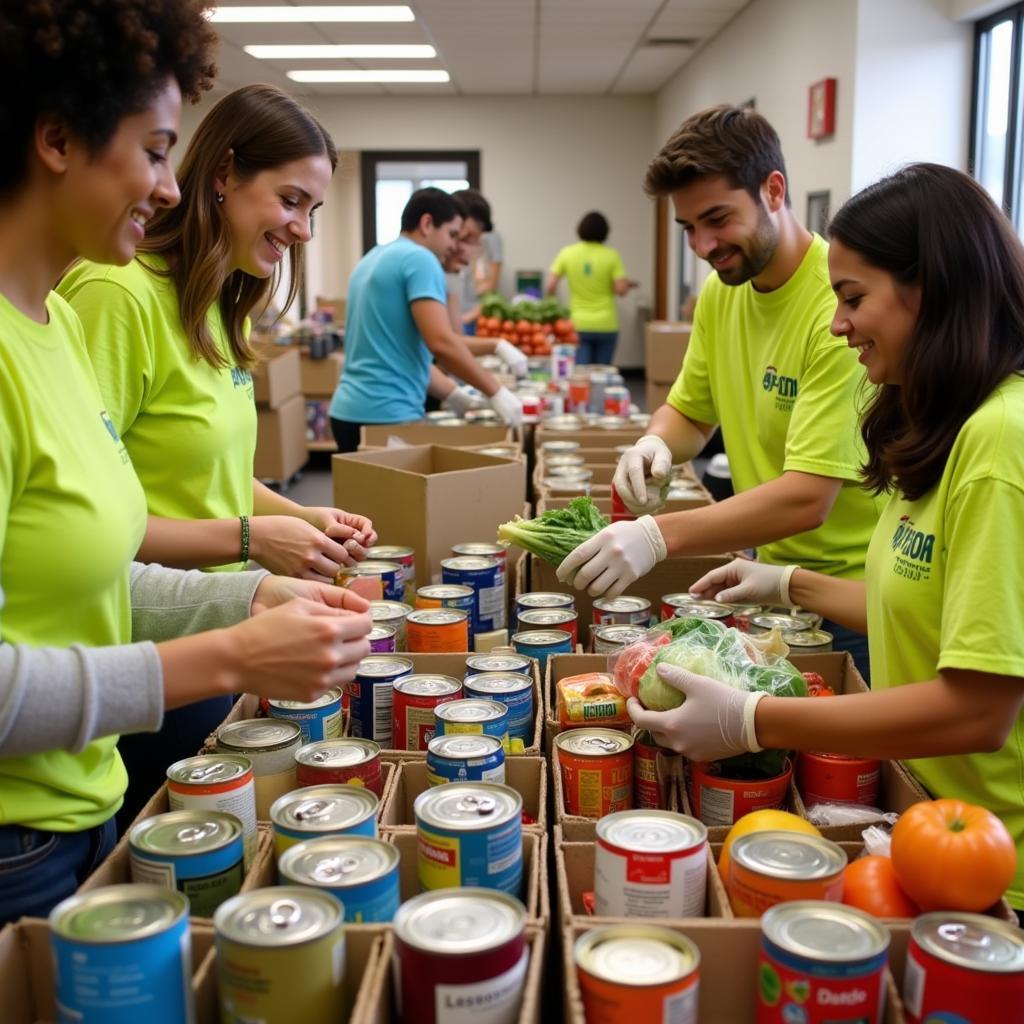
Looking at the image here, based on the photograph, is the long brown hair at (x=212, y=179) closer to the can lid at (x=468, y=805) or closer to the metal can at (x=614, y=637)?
the metal can at (x=614, y=637)

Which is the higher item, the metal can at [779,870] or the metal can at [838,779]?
the metal can at [779,870]

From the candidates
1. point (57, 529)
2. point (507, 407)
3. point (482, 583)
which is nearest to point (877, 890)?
point (57, 529)

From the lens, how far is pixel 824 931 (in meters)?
0.98

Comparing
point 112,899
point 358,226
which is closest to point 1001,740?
point 112,899

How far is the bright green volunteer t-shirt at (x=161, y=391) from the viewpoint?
1697 mm

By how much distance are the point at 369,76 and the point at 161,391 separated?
10.9 m

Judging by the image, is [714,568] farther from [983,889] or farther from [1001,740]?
[983,889]

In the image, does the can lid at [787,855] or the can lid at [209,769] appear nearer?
the can lid at [787,855]

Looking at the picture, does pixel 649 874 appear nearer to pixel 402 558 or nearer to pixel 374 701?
pixel 374 701

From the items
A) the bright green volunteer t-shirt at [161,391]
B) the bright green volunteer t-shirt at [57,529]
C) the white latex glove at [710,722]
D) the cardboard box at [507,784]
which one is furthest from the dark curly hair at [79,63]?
the white latex glove at [710,722]

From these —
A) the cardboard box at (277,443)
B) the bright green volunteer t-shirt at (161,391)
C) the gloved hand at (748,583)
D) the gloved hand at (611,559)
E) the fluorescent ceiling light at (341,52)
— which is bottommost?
the cardboard box at (277,443)

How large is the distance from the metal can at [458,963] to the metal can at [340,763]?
361mm

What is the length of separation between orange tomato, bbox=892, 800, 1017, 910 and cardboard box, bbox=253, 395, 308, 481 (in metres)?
6.50

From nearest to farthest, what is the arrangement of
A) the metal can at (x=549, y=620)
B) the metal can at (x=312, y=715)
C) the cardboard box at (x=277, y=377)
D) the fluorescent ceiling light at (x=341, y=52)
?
1. the metal can at (x=312, y=715)
2. the metal can at (x=549, y=620)
3. the cardboard box at (x=277, y=377)
4. the fluorescent ceiling light at (x=341, y=52)
